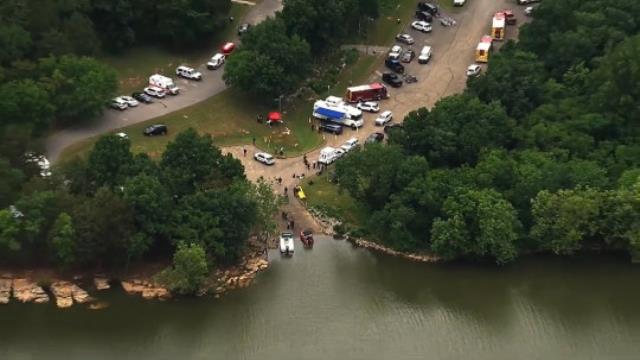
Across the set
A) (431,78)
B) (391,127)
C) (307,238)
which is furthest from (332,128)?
(307,238)

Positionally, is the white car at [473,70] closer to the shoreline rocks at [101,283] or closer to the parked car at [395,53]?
the parked car at [395,53]

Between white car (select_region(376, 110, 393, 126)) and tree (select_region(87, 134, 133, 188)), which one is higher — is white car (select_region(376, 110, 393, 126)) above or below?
below

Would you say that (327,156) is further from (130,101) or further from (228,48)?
(130,101)

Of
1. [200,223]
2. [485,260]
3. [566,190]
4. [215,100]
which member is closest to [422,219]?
[485,260]

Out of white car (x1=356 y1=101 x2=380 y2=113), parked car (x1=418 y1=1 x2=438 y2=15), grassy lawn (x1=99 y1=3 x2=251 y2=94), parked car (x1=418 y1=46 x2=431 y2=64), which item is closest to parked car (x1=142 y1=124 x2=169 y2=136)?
grassy lawn (x1=99 y1=3 x2=251 y2=94)

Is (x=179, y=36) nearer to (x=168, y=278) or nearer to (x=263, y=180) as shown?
(x=263, y=180)

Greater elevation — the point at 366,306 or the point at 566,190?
the point at 566,190

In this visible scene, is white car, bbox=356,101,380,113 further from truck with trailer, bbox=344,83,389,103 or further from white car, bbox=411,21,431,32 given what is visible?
white car, bbox=411,21,431,32
